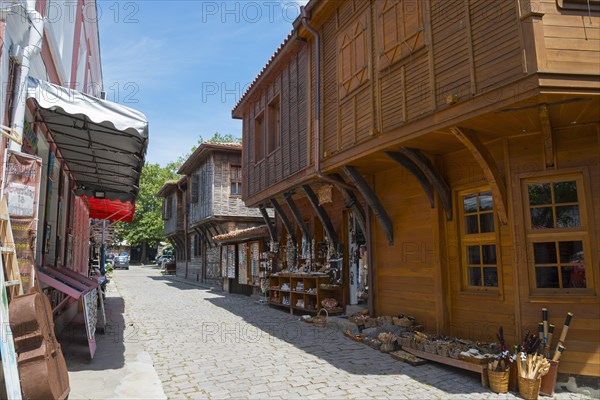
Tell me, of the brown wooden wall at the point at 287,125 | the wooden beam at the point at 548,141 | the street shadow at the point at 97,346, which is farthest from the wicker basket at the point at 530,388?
the brown wooden wall at the point at 287,125

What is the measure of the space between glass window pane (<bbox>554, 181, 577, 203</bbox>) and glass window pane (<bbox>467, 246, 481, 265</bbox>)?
4.70 ft

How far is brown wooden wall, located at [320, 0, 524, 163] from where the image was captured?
5.30 m

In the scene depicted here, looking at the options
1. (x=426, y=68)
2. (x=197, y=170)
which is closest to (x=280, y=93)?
(x=426, y=68)

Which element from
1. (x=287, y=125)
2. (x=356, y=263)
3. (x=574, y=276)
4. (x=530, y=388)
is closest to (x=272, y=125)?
(x=287, y=125)

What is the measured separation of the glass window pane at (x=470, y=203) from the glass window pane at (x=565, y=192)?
126cm

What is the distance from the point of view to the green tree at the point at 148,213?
49.6 metres

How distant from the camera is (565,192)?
5.84 meters

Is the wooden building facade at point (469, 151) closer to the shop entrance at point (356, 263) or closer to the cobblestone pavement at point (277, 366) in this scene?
the shop entrance at point (356, 263)

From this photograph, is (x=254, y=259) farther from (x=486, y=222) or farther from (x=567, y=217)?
(x=567, y=217)

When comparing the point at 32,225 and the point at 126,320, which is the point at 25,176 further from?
the point at 126,320

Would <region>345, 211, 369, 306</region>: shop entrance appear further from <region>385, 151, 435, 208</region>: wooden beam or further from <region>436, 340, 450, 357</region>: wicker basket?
<region>436, 340, 450, 357</region>: wicker basket

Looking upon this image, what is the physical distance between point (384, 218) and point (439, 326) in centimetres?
225

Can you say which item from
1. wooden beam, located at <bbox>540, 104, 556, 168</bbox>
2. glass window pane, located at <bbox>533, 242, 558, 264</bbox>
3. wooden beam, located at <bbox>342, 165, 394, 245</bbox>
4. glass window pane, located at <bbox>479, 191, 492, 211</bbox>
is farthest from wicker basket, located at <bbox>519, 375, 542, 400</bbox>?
wooden beam, located at <bbox>342, 165, 394, 245</bbox>

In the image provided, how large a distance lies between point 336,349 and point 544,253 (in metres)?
3.66
